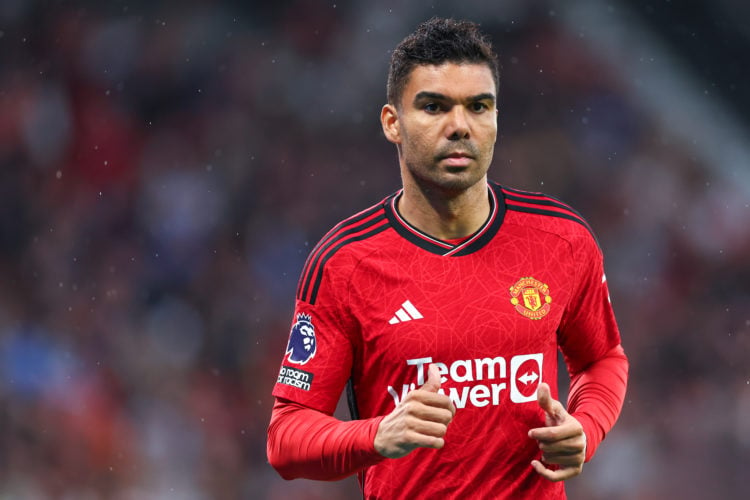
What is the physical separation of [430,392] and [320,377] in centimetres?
43

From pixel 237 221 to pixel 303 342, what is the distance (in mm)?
3847

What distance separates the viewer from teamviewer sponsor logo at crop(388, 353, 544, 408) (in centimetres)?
229

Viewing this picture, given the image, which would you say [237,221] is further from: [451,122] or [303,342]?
[451,122]

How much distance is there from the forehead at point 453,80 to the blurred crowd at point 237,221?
3540 mm

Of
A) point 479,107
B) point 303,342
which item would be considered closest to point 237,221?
point 303,342

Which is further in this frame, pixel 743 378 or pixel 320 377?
→ pixel 743 378

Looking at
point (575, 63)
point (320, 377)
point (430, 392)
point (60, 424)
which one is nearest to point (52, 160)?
point (60, 424)

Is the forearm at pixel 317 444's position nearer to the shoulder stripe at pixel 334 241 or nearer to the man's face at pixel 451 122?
the shoulder stripe at pixel 334 241

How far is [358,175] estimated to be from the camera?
6.02 m

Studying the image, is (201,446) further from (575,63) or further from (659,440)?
(575,63)

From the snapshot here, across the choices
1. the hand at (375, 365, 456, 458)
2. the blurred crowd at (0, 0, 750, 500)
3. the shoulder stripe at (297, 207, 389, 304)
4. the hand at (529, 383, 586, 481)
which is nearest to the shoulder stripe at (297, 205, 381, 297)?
the shoulder stripe at (297, 207, 389, 304)

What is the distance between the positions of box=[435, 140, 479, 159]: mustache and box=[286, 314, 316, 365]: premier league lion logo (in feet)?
1.74

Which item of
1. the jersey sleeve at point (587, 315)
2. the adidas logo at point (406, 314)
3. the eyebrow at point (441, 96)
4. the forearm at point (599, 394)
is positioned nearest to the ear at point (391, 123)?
the eyebrow at point (441, 96)

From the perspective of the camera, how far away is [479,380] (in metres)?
2.29
